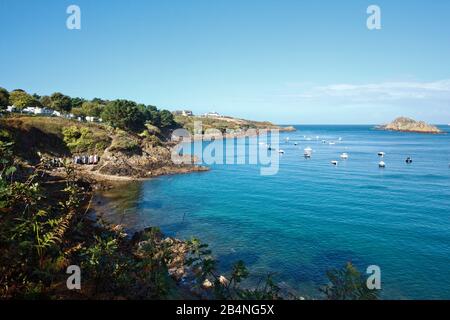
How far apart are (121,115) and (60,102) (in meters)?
23.4

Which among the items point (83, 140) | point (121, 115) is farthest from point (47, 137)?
point (121, 115)

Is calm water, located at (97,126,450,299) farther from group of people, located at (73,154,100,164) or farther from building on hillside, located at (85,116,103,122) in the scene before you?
building on hillside, located at (85,116,103,122)

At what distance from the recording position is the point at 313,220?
36.7 meters

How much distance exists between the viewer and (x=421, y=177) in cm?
6328

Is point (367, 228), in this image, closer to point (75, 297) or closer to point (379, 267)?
point (379, 267)

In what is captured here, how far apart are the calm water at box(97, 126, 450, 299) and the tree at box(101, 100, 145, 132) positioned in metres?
32.8

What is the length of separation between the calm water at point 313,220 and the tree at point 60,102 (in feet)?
181

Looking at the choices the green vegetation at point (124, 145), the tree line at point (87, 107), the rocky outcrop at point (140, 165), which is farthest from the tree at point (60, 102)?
the rocky outcrop at point (140, 165)

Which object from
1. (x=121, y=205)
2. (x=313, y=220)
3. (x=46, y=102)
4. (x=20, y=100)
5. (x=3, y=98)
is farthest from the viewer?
(x=46, y=102)

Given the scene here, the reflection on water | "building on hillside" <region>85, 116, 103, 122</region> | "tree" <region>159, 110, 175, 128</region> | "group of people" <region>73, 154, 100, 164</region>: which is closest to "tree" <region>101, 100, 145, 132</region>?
"building on hillside" <region>85, 116, 103, 122</region>

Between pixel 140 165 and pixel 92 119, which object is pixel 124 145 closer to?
pixel 140 165
